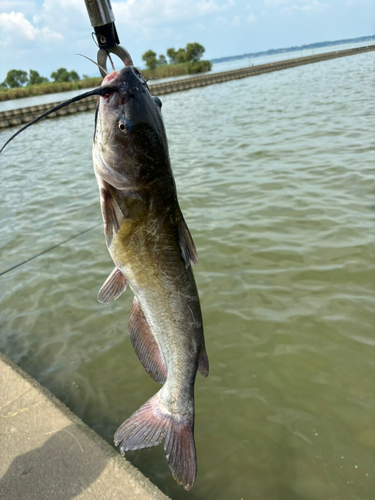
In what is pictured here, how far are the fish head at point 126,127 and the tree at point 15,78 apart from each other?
346 feet

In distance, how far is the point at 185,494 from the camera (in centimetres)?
270

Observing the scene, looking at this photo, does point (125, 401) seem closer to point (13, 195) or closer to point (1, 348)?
point (1, 348)

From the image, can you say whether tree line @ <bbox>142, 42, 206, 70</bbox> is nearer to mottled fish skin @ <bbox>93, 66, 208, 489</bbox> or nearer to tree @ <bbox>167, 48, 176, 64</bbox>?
tree @ <bbox>167, 48, 176, 64</bbox>

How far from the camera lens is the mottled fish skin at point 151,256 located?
1.52m

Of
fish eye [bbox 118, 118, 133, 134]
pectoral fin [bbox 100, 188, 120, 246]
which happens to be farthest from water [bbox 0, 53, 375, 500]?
fish eye [bbox 118, 118, 133, 134]

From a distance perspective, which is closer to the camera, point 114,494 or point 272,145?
point 114,494

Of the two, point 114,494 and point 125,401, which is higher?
point 114,494

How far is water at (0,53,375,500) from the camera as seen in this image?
288 cm

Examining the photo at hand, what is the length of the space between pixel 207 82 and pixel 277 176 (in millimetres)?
38576

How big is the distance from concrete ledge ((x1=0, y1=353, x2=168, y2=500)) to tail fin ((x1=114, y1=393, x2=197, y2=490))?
17.6 inches

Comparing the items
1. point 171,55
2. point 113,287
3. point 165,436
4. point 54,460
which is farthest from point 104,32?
point 171,55

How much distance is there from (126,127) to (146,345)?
1.14 metres

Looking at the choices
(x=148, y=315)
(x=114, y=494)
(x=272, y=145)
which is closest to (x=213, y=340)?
(x=114, y=494)

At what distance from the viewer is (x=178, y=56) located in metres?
86.6
